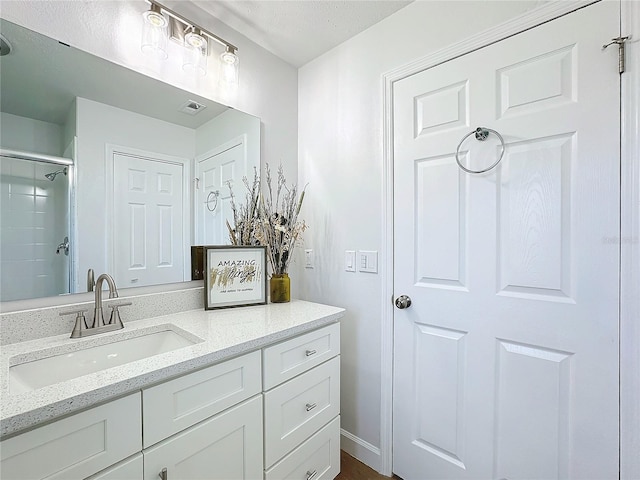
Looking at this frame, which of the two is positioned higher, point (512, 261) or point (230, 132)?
point (230, 132)

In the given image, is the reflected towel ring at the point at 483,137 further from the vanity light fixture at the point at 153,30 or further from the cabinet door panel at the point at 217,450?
the vanity light fixture at the point at 153,30

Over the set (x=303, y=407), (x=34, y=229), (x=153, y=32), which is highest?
(x=153, y=32)

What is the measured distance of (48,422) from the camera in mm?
668

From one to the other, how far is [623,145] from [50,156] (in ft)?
6.51

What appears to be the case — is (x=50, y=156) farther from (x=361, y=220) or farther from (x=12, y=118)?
(x=361, y=220)

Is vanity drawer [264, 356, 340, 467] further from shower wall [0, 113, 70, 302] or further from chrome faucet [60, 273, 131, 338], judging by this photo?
shower wall [0, 113, 70, 302]

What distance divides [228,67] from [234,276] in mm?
1086

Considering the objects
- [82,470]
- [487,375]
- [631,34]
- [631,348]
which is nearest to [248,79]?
[631,34]

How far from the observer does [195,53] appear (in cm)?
146

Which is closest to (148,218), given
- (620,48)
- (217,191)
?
(217,191)

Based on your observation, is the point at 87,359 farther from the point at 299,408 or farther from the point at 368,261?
the point at 368,261

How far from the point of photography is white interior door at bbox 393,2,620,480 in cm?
103

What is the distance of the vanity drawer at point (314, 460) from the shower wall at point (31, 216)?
1060mm

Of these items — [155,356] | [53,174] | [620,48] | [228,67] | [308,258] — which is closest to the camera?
[155,356]
